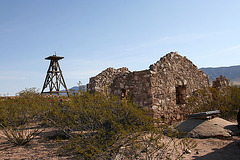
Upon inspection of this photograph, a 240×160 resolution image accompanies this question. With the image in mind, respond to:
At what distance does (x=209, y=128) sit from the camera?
7219 millimetres

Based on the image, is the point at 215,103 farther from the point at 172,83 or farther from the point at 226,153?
the point at 226,153

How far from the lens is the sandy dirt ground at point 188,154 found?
17.4 ft

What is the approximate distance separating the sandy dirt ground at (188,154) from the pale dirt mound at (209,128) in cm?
24

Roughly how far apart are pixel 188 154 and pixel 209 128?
2126 mm

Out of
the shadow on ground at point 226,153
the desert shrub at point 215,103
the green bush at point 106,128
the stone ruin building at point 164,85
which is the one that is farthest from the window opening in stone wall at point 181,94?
the green bush at point 106,128

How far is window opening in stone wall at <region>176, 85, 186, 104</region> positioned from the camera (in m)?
10.1

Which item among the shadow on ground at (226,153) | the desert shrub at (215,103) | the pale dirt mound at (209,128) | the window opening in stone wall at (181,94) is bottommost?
the shadow on ground at (226,153)

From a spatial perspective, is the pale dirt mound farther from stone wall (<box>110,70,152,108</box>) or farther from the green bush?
stone wall (<box>110,70,152,108</box>)

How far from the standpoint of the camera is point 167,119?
898 centimetres

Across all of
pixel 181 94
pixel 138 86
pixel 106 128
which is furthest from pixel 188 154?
pixel 181 94

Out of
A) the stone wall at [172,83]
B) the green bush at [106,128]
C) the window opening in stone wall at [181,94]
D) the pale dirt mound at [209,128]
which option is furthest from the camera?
the window opening in stone wall at [181,94]

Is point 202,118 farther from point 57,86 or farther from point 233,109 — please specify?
point 57,86

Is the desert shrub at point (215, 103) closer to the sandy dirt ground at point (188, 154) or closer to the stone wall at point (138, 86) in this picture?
the stone wall at point (138, 86)

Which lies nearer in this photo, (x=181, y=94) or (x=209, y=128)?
(x=209, y=128)
